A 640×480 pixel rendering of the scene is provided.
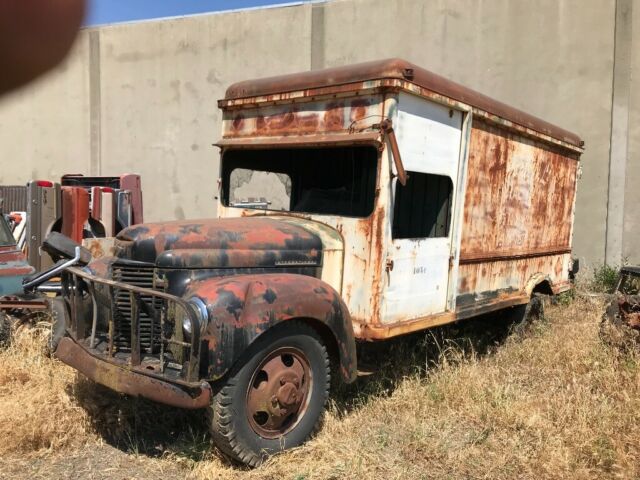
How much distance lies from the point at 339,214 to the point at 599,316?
14.8 feet

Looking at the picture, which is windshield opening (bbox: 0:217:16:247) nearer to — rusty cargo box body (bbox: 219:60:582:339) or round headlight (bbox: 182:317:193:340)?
rusty cargo box body (bbox: 219:60:582:339)

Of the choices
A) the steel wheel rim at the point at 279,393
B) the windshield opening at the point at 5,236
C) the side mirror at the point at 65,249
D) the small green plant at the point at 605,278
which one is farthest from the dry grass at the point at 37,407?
the small green plant at the point at 605,278

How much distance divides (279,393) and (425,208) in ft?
7.39

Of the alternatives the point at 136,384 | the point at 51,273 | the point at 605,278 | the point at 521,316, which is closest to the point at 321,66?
the point at 605,278

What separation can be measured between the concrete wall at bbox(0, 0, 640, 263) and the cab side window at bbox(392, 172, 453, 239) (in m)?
5.84

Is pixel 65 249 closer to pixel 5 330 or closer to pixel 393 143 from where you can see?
pixel 5 330

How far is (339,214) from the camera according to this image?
14.5ft

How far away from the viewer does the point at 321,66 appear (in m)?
11.7

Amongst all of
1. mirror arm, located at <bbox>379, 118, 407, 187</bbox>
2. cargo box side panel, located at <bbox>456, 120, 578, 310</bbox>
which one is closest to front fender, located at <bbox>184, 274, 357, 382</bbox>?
mirror arm, located at <bbox>379, 118, 407, 187</bbox>

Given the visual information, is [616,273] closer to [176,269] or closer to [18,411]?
[176,269]

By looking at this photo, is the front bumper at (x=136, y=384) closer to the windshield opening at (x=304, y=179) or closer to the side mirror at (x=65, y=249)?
the side mirror at (x=65, y=249)

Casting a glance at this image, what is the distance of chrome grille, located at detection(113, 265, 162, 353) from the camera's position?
3391mm

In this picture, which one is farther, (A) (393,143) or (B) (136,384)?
(A) (393,143)

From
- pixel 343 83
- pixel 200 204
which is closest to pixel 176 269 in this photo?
pixel 343 83
